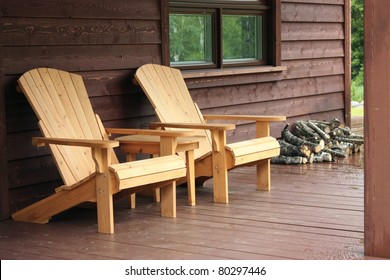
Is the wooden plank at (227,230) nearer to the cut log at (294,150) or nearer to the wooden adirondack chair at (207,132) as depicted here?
the wooden adirondack chair at (207,132)

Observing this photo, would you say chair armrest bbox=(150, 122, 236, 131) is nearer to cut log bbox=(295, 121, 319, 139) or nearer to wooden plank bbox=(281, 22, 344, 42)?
cut log bbox=(295, 121, 319, 139)

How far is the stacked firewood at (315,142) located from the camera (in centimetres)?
752

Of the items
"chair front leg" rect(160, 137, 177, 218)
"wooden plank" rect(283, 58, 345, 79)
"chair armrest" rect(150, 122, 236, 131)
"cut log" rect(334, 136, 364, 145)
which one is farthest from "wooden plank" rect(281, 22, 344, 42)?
"chair front leg" rect(160, 137, 177, 218)

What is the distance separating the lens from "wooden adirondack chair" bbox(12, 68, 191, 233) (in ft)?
15.7

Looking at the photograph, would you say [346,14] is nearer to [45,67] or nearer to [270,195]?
[270,195]

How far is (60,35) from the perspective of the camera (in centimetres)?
565

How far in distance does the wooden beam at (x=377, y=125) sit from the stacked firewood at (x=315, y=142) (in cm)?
329

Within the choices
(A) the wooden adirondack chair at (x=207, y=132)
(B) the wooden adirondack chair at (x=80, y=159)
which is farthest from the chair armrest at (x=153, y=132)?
(A) the wooden adirondack chair at (x=207, y=132)

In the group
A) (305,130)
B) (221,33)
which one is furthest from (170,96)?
(305,130)

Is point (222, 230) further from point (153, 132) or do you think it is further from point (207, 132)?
point (207, 132)

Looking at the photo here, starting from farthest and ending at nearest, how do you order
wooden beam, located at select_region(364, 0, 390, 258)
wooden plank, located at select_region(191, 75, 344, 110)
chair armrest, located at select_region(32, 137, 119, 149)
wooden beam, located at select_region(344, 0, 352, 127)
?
wooden beam, located at select_region(344, 0, 352, 127) < wooden plank, located at select_region(191, 75, 344, 110) < chair armrest, located at select_region(32, 137, 119, 149) < wooden beam, located at select_region(364, 0, 390, 258)

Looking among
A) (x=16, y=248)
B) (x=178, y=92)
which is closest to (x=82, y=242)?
(x=16, y=248)

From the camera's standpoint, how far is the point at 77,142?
4844 mm

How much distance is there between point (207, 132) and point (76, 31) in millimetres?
1247
